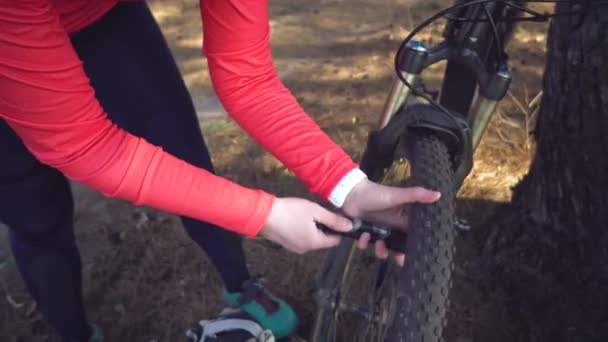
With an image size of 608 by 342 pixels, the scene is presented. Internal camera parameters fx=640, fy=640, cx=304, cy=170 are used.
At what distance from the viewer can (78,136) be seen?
1001 millimetres

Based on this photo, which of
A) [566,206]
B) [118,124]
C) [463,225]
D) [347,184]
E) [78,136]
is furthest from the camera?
[463,225]

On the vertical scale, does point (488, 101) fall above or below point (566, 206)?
above

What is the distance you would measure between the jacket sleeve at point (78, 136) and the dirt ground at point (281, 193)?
0.93m

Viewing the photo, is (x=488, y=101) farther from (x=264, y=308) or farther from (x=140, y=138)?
(x=264, y=308)

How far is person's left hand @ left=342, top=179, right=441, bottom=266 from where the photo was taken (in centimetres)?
103

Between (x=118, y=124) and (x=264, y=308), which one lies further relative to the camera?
(x=264, y=308)

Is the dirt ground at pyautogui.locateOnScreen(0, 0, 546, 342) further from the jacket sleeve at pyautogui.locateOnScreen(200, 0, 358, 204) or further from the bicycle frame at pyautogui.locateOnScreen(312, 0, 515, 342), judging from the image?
the jacket sleeve at pyautogui.locateOnScreen(200, 0, 358, 204)

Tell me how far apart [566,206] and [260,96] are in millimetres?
860

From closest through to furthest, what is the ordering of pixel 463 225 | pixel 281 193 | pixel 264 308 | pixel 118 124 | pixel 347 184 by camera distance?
pixel 347 184 → pixel 118 124 → pixel 264 308 → pixel 463 225 → pixel 281 193

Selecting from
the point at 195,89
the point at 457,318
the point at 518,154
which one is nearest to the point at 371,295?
the point at 457,318

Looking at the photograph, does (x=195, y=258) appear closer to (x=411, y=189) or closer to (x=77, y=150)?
(x=77, y=150)

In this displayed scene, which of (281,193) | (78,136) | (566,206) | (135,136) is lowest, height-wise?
(281,193)

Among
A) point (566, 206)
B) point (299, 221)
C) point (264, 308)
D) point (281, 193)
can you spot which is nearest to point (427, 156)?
point (299, 221)

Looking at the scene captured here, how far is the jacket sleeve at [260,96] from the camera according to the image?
1.13m
